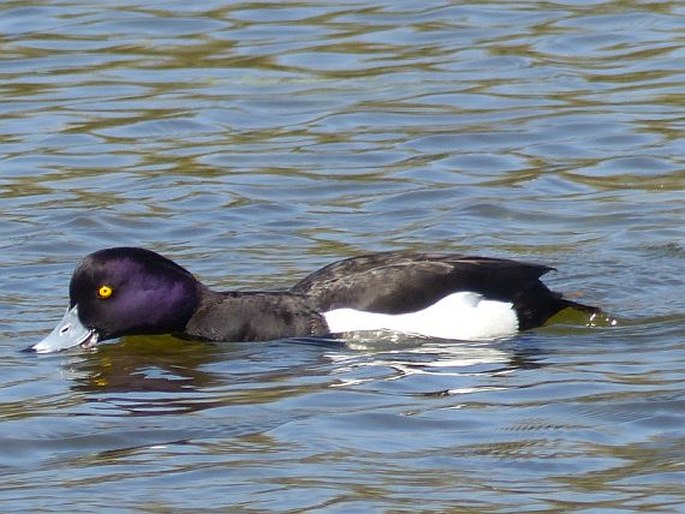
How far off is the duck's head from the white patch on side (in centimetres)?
77

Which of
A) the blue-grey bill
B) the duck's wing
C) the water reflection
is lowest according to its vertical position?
the water reflection

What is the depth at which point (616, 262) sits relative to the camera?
1147 cm

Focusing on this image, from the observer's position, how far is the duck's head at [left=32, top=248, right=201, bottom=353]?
399 inches

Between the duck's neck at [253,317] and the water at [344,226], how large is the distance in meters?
0.09

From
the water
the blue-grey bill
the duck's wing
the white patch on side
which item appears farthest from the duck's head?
the white patch on side

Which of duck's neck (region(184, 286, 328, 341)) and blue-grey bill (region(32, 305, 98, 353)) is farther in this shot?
duck's neck (region(184, 286, 328, 341))

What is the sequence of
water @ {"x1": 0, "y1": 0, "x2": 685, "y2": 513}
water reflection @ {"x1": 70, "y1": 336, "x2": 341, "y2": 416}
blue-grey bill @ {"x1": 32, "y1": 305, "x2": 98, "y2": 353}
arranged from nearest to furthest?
1. water @ {"x1": 0, "y1": 0, "x2": 685, "y2": 513}
2. water reflection @ {"x1": 70, "y1": 336, "x2": 341, "y2": 416}
3. blue-grey bill @ {"x1": 32, "y1": 305, "x2": 98, "y2": 353}

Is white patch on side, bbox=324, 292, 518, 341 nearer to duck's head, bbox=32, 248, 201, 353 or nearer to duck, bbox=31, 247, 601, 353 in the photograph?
duck, bbox=31, 247, 601, 353

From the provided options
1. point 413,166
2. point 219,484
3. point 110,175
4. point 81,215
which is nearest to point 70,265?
point 81,215

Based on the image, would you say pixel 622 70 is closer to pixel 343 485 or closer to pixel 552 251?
pixel 552 251

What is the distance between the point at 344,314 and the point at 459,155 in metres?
3.97

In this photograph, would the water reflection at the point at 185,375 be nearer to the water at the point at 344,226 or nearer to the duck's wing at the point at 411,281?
the water at the point at 344,226

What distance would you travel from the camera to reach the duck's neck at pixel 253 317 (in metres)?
10.2

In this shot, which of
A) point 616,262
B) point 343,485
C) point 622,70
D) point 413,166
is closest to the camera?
point 343,485
